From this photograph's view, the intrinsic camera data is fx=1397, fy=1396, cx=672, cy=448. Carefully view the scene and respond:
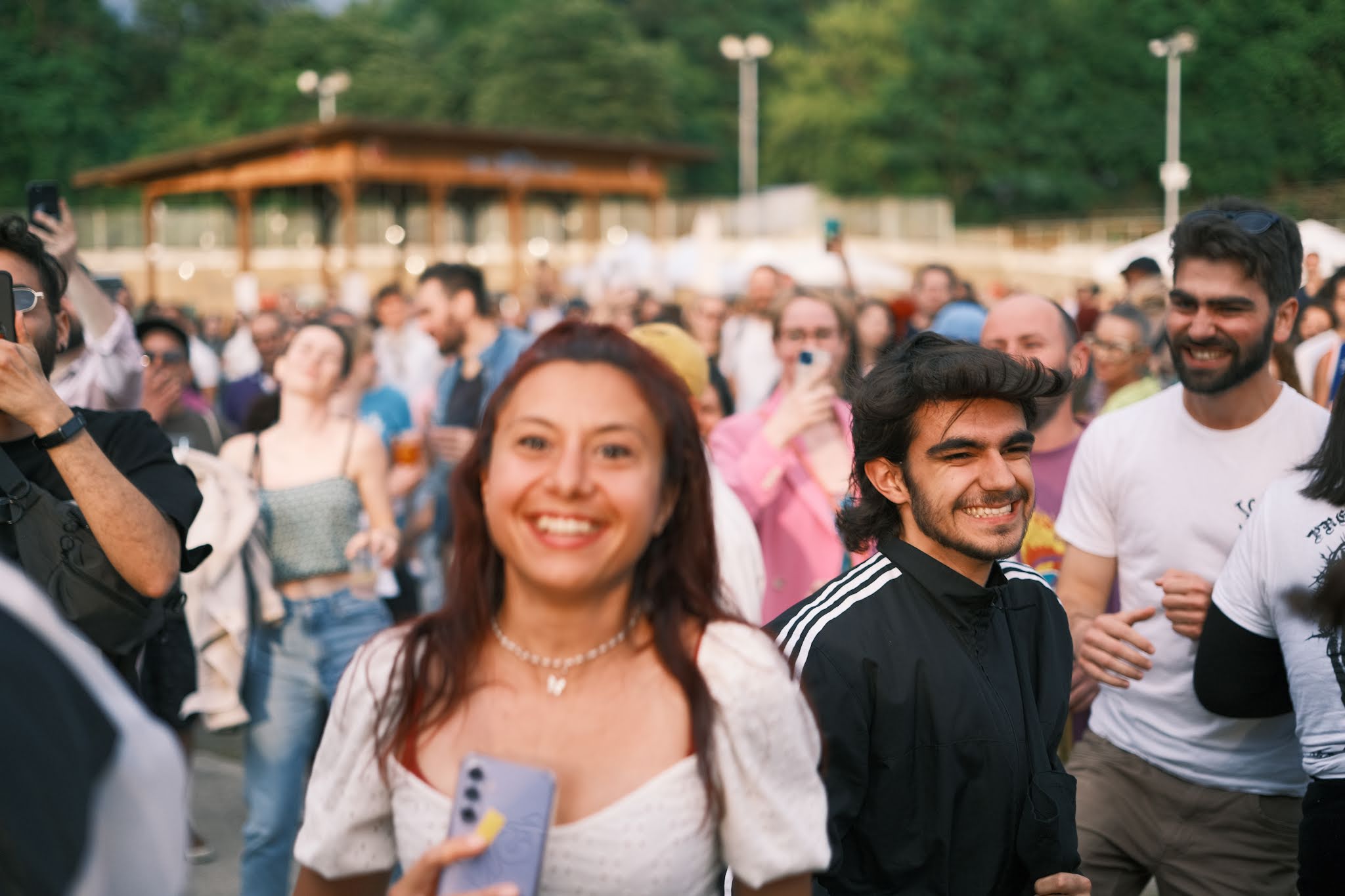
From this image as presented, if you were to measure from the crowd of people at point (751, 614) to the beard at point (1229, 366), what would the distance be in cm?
1

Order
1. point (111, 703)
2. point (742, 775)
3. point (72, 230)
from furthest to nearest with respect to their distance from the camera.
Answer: point (72, 230), point (742, 775), point (111, 703)

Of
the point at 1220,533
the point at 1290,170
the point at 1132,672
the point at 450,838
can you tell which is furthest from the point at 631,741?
the point at 1290,170

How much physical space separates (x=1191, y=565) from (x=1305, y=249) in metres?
2.30

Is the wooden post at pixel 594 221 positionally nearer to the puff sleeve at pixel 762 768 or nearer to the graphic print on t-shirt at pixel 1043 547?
the graphic print on t-shirt at pixel 1043 547

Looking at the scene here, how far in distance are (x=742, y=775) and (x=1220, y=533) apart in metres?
2.03

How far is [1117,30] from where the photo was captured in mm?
8500

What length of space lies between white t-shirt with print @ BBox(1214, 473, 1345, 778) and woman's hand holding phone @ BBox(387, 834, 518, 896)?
194 cm

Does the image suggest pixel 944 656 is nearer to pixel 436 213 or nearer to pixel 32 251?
pixel 32 251

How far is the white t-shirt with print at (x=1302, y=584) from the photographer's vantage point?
302cm

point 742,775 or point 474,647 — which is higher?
point 474,647

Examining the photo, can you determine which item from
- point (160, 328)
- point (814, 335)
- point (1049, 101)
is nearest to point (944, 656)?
point (814, 335)

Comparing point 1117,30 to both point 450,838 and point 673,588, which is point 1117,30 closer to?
point 673,588

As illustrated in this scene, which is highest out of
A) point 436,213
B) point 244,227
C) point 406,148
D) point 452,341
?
point 406,148

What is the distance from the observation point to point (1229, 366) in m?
3.66
